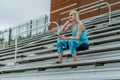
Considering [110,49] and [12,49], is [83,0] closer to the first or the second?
[12,49]

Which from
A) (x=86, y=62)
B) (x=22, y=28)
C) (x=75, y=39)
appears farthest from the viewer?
(x=22, y=28)

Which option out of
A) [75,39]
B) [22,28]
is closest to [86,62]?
[75,39]

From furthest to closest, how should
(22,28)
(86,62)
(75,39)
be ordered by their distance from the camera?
(22,28), (75,39), (86,62)

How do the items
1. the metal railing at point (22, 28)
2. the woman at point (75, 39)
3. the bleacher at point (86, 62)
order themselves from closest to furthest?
the bleacher at point (86, 62) < the woman at point (75, 39) < the metal railing at point (22, 28)

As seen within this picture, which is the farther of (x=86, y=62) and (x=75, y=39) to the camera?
(x=75, y=39)

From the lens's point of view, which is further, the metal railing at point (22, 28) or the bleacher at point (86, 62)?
the metal railing at point (22, 28)

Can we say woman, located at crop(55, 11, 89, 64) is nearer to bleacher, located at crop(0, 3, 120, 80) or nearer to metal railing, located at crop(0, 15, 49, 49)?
bleacher, located at crop(0, 3, 120, 80)

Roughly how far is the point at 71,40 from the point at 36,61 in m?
2.17

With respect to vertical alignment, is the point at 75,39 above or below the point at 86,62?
above

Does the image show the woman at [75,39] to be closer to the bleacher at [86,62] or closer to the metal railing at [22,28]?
the bleacher at [86,62]

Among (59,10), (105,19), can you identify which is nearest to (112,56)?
(105,19)

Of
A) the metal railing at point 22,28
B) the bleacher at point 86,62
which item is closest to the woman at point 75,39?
the bleacher at point 86,62

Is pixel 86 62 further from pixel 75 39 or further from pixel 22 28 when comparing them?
pixel 22 28

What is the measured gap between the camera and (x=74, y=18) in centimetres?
554
